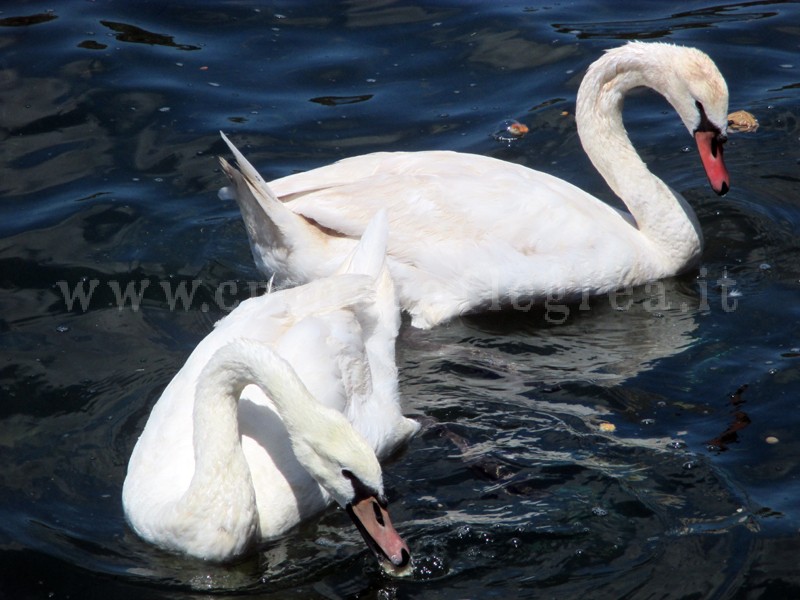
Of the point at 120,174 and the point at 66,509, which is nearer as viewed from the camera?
the point at 66,509

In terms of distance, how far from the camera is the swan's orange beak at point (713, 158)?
7.96m

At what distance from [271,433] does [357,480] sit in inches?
28.7

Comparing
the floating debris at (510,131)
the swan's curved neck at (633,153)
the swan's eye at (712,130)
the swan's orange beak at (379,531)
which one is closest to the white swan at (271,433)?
the swan's orange beak at (379,531)

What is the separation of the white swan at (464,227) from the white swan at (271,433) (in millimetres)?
1050

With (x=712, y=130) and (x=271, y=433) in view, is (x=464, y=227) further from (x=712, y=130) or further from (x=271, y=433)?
(x=271, y=433)

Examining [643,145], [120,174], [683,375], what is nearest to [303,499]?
[683,375]

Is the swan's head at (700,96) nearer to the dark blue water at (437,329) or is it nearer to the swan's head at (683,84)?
the swan's head at (683,84)

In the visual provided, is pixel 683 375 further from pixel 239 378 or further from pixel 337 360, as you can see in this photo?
pixel 239 378

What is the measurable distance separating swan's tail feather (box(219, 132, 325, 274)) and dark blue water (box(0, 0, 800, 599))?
688 mm

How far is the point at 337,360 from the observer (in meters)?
6.00

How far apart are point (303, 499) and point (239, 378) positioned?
2.17 feet

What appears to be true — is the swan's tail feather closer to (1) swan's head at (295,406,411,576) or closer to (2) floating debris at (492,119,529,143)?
(1) swan's head at (295,406,411,576)

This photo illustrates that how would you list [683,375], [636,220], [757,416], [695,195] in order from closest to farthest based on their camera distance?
[757,416], [683,375], [636,220], [695,195]

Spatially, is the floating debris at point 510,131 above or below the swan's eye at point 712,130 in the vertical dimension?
below
